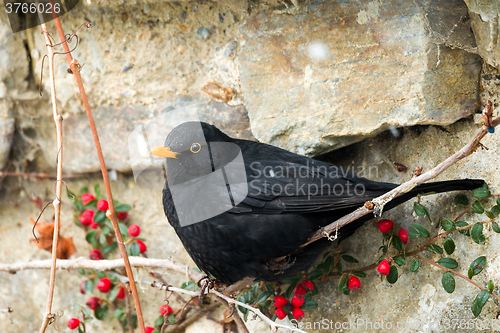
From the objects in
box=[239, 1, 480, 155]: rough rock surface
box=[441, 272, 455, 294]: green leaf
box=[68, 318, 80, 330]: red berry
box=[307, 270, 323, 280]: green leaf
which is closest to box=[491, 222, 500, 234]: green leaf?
box=[441, 272, 455, 294]: green leaf

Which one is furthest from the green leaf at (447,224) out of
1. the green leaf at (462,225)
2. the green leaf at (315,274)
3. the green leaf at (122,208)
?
the green leaf at (122,208)

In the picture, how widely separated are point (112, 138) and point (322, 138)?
4.60ft

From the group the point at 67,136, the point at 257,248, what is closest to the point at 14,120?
the point at 67,136

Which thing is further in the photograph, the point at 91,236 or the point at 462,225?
the point at 91,236

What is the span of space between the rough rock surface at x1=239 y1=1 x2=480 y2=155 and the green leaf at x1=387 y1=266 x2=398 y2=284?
71 cm

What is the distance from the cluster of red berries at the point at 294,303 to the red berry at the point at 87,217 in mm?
1316

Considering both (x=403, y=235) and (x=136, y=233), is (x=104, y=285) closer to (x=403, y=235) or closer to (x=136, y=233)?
(x=136, y=233)

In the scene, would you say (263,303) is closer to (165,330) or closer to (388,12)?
(165,330)

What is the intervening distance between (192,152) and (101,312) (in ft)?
4.53

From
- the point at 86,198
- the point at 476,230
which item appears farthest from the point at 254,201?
the point at 86,198

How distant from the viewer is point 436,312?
2061mm

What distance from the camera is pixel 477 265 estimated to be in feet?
6.25

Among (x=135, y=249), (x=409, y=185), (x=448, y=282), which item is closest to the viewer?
(x=409, y=185)

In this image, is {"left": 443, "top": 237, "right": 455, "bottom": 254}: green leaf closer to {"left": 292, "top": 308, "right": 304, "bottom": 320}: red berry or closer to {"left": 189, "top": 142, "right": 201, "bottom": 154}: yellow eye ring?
{"left": 292, "top": 308, "right": 304, "bottom": 320}: red berry
